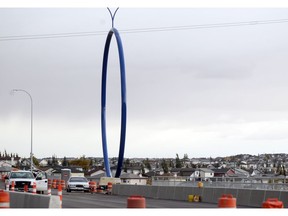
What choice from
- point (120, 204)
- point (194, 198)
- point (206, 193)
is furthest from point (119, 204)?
point (194, 198)

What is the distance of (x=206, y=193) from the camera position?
3772cm

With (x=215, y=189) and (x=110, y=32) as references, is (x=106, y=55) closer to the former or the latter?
(x=110, y=32)

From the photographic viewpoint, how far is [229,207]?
16.0 metres

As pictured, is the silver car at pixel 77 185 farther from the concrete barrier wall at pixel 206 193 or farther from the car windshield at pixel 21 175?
the car windshield at pixel 21 175

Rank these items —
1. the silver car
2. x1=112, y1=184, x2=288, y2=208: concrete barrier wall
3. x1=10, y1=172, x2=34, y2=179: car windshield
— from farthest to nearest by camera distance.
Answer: the silver car → x1=10, y1=172, x2=34, y2=179: car windshield → x1=112, y1=184, x2=288, y2=208: concrete barrier wall

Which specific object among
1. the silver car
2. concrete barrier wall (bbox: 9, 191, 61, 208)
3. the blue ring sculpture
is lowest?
the silver car

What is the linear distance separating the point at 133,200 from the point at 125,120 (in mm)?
57076

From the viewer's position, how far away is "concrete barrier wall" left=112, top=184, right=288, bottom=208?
31.8 m

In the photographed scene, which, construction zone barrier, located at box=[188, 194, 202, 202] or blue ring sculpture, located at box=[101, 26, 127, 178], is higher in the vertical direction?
blue ring sculpture, located at box=[101, 26, 127, 178]

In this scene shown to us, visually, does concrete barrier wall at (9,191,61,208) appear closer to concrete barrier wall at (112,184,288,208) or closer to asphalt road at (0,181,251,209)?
asphalt road at (0,181,251,209)

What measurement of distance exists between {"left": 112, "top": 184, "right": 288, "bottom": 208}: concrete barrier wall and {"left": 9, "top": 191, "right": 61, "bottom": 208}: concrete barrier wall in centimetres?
1165

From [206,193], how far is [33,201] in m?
17.9

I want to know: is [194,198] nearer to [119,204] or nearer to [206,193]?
[206,193]

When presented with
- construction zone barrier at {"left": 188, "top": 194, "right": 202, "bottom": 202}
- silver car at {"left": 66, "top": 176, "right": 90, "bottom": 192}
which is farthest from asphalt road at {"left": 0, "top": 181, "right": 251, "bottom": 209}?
silver car at {"left": 66, "top": 176, "right": 90, "bottom": 192}
